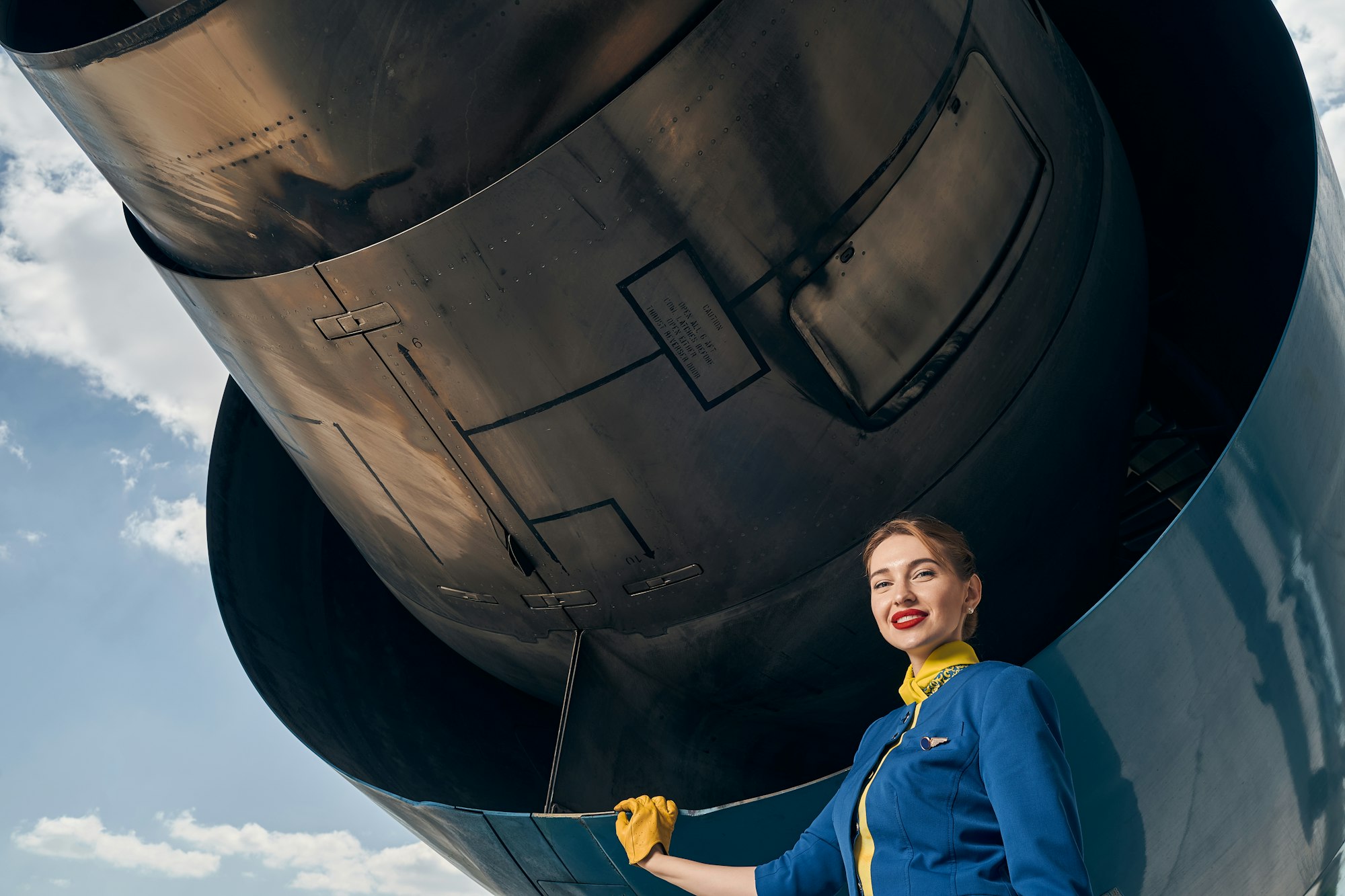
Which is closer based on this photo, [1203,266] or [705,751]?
[705,751]

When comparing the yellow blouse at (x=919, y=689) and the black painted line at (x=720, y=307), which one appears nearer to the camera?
the yellow blouse at (x=919, y=689)

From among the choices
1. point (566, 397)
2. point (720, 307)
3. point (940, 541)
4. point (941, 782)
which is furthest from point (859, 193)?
point (941, 782)

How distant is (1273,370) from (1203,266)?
2.26 m

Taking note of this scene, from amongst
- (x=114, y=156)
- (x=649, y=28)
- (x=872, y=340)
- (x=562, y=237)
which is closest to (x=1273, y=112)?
(x=872, y=340)

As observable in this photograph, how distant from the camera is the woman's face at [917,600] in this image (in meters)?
1.90

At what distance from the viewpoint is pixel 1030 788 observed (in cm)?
153

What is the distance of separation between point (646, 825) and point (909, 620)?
0.98 m

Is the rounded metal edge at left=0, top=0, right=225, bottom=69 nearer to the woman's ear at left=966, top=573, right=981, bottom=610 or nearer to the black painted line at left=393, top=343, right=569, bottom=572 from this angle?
the black painted line at left=393, top=343, right=569, bottom=572

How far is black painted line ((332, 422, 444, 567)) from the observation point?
144 inches

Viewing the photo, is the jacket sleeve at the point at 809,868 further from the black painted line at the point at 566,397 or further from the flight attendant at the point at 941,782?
the black painted line at the point at 566,397

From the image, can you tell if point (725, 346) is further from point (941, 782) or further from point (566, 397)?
point (941, 782)

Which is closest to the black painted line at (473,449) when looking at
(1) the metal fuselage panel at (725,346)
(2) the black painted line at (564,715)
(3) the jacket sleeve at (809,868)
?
(1) the metal fuselage panel at (725,346)

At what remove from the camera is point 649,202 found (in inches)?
119

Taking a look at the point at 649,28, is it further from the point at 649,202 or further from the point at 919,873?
the point at 919,873
